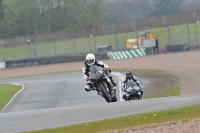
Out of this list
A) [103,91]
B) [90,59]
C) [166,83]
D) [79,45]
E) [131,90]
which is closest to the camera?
[103,91]

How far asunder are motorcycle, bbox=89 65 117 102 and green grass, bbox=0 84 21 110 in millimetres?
6469

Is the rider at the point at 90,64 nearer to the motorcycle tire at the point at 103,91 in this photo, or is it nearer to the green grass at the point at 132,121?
the motorcycle tire at the point at 103,91

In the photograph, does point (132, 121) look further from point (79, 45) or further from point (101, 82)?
point (79, 45)

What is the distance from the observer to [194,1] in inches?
5305

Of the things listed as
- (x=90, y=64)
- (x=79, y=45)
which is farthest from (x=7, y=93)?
(x=79, y=45)

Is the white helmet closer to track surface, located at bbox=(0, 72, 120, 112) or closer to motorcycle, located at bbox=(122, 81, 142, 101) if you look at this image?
motorcycle, located at bbox=(122, 81, 142, 101)

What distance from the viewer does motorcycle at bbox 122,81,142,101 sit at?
57.0ft

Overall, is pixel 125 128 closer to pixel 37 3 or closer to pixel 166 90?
pixel 166 90

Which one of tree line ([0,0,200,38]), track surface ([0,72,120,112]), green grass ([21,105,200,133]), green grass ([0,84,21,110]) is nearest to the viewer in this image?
green grass ([21,105,200,133])

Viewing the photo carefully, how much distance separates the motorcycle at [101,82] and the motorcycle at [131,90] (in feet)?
1.40

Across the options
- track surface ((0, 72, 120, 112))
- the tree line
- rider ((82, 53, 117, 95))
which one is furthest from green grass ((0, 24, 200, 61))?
rider ((82, 53, 117, 95))

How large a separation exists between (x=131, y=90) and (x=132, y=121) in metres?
6.32

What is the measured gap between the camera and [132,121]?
1107 cm

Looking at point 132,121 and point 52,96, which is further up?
point 132,121
